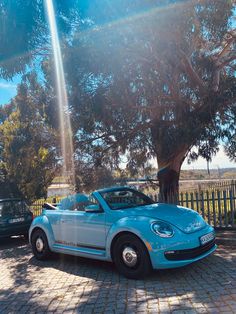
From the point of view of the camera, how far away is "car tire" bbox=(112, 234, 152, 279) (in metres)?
5.18

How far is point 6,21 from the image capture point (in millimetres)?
7363

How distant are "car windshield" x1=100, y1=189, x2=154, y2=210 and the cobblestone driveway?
124 centimetres

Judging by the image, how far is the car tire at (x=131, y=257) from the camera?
5.18 m

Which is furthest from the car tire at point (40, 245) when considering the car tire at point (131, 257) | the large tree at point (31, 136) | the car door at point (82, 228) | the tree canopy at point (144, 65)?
the large tree at point (31, 136)

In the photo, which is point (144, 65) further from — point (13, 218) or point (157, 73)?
point (13, 218)

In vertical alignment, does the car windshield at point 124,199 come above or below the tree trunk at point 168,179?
below

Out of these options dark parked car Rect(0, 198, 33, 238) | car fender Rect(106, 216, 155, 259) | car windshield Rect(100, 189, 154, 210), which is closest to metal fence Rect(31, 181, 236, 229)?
car windshield Rect(100, 189, 154, 210)

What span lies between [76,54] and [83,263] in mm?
4911

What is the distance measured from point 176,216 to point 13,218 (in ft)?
19.5

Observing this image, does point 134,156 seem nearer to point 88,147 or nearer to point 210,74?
point 88,147

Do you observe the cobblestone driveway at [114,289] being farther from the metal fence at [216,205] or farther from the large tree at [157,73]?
the large tree at [157,73]

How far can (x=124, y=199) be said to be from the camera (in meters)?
6.62

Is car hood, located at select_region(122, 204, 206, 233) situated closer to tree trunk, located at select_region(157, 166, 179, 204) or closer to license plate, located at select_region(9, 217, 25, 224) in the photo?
tree trunk, located at select_region(157, 166, 179, 204)

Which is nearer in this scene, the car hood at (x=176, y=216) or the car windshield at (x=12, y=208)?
the car hood at (x=176, y=216)
